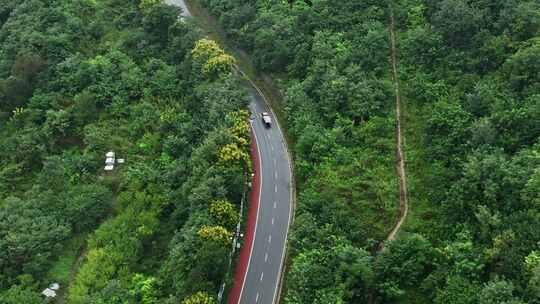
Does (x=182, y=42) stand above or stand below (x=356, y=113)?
above

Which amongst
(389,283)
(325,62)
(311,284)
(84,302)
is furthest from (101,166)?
(389,283)

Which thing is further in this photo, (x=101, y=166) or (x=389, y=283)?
(x=101, y=166)

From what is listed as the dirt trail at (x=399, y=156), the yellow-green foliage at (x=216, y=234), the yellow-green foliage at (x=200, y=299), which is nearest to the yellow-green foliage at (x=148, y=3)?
the dirt trail at (x=399, y=156)

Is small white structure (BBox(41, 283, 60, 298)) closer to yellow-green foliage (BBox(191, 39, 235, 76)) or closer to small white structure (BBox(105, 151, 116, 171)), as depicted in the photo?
small white structure (BBox(105, 151, 116, 171))

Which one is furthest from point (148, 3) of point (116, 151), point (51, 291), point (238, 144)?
point (51, 291)

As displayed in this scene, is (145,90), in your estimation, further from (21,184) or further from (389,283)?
(389,283)

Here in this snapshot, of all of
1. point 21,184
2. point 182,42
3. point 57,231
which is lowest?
point 57,231

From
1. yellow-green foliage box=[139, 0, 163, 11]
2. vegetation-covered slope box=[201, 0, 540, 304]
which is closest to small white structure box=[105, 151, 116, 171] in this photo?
vegetation-covered slope box=[201, 0, 540, 304]
